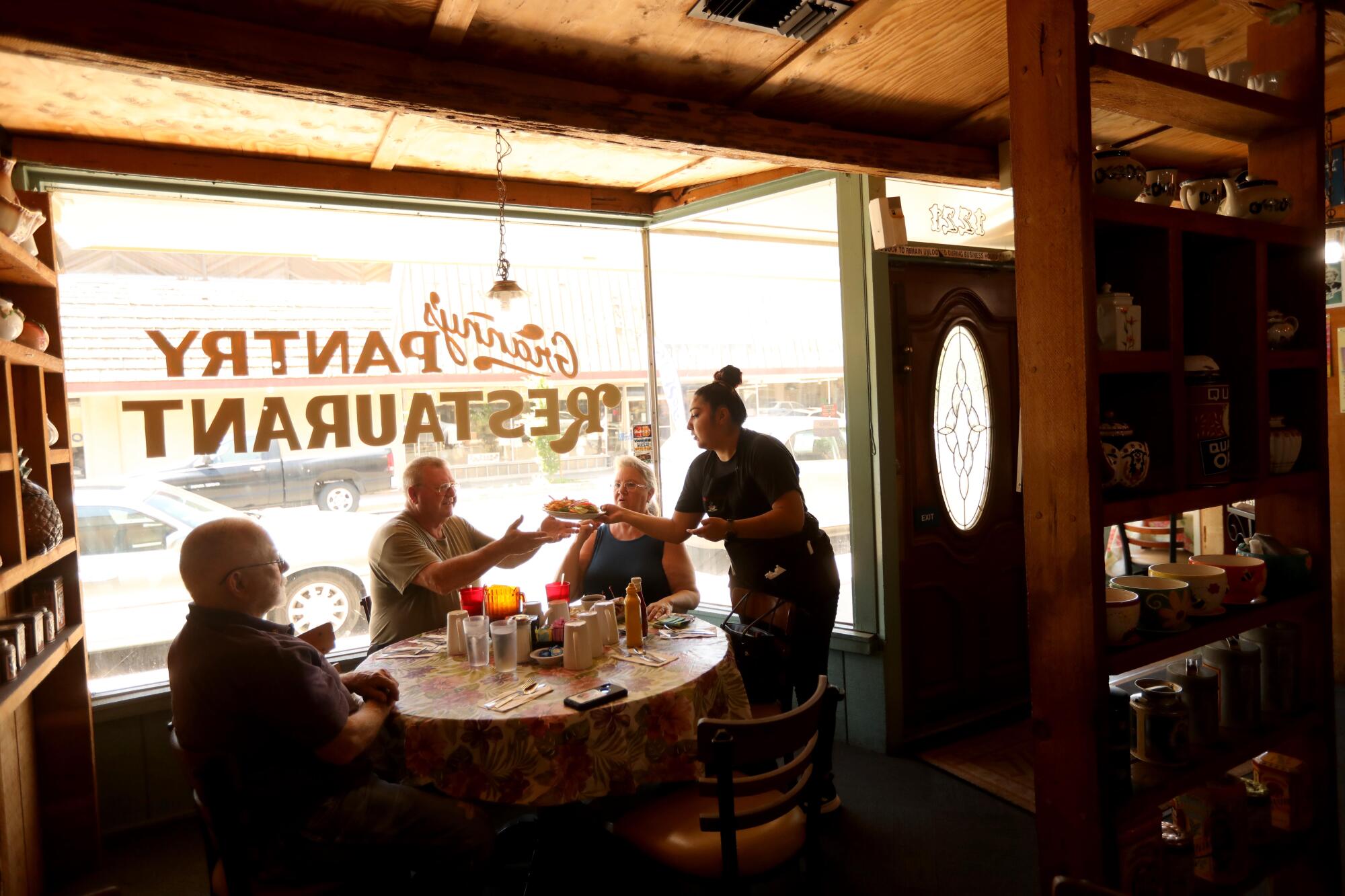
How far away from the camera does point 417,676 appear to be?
240cm

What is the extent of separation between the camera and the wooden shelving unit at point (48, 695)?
8.07 feet

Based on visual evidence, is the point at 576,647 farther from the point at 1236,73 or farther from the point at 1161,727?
the point at 1236,73

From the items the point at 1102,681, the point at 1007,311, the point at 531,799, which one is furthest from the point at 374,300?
the point at 1102,681

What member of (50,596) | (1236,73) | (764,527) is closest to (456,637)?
(764,527)

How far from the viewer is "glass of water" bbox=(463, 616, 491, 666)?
8.05ft

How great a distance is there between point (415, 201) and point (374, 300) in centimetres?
52

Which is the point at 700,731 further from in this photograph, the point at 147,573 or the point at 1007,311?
the point at 1007,311

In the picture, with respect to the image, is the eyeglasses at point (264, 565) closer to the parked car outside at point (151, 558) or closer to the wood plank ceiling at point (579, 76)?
the parked car outside at point (151, 558)

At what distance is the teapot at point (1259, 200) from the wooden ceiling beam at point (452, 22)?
195 centimetres

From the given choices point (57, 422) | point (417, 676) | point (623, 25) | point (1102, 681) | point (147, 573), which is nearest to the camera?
point (1102, 681)

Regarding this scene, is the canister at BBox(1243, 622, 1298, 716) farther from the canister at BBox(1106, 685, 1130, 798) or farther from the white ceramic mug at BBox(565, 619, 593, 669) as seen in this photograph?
the white ceramic mug at BBox(565, 619, 593, 669)

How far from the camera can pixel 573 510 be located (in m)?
3.14

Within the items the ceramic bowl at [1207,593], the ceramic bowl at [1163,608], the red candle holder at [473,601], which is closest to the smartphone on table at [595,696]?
the red candle holder at [473,601]

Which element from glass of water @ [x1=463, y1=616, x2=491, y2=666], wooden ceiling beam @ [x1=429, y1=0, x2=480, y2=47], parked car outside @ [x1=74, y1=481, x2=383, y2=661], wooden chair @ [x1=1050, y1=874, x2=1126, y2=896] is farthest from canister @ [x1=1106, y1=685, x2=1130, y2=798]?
parked car outside @ [x1=74, y1=481, x2=383, y2=661]
